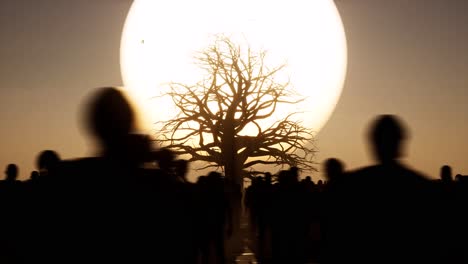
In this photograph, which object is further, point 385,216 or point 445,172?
point 445,172

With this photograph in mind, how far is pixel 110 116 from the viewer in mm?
4195

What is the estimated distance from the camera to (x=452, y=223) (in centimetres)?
500

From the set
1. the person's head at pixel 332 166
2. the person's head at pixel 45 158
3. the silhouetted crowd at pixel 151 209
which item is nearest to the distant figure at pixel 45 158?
the person's head at pixel 45 158

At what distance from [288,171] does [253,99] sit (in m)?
25.5

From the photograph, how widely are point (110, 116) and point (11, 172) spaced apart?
695 cm

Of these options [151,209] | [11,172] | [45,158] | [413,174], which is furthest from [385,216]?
[11,172]

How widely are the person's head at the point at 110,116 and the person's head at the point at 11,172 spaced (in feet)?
22.4

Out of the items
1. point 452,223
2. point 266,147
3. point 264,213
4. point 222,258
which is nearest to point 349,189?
point 452,223

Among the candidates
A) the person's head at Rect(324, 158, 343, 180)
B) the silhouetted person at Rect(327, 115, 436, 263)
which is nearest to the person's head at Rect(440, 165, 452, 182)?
the person's head at Rect(324, 158, 343, 180)

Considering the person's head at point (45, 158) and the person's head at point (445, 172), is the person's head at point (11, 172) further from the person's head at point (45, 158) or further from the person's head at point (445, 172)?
the person's head at point (445, 172)

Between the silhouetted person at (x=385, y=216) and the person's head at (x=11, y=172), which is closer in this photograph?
the silhouetted person at (x=385, y=216)

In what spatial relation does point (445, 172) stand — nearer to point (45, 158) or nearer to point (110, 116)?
point (45, 158)

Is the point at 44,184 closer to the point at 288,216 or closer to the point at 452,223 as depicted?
the point at 452,223

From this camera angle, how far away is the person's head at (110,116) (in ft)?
13.7
